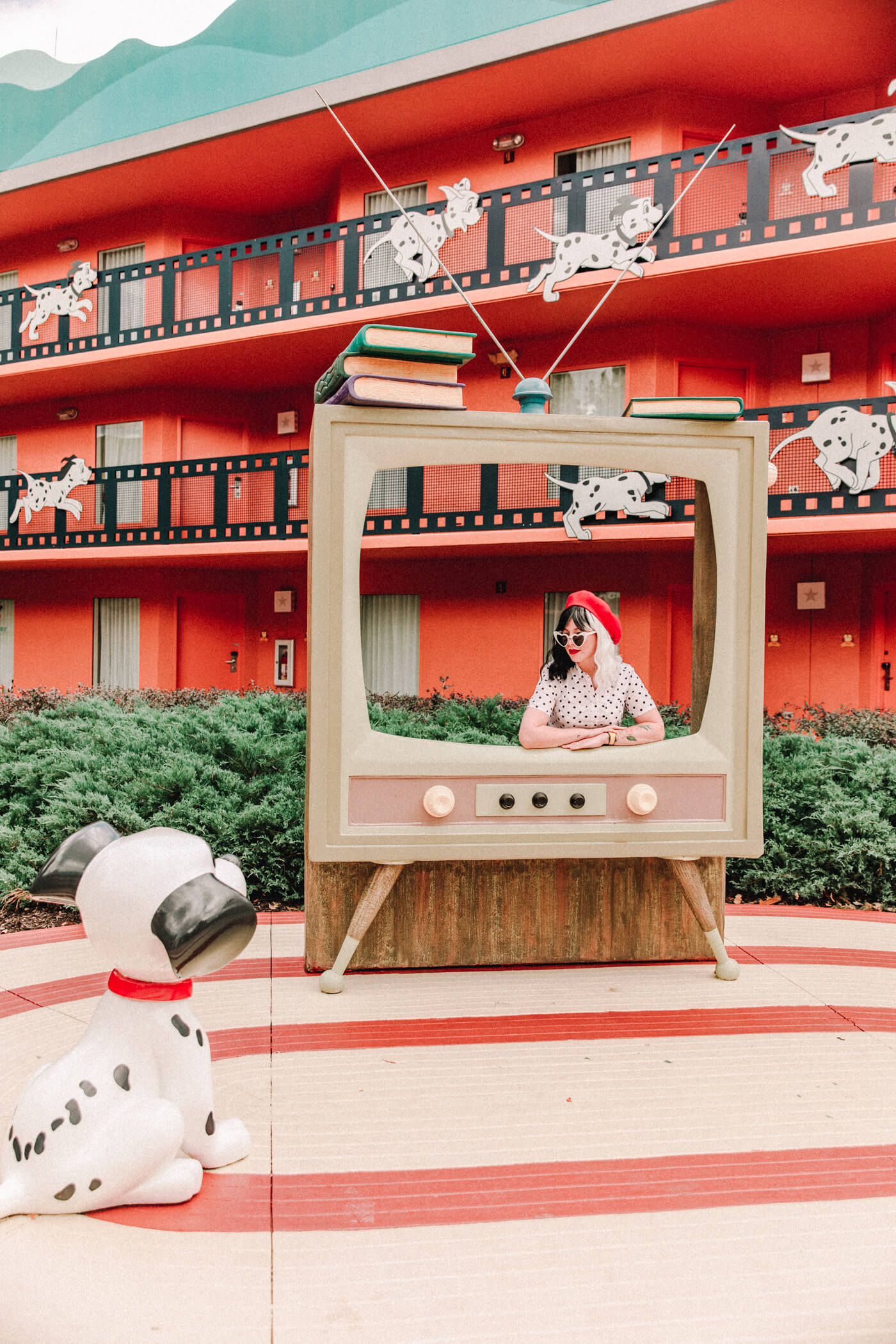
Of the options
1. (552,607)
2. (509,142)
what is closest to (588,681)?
(552,607)

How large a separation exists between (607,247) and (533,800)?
31.6 feet

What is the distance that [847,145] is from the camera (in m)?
9.91

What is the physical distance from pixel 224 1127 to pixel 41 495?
14636mm

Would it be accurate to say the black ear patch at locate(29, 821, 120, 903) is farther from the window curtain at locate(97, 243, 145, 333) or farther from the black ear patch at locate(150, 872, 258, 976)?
the window curtain at locate(97, 243, 145, 333)

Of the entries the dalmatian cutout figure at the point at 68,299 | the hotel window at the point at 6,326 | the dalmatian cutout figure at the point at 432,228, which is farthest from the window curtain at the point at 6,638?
the dalmatian cutout figure at the point at 432,228

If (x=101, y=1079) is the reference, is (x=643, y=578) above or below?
above

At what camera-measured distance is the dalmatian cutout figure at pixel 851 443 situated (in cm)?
1008

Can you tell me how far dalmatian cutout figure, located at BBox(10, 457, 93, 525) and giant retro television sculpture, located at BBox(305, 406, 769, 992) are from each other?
12.7m

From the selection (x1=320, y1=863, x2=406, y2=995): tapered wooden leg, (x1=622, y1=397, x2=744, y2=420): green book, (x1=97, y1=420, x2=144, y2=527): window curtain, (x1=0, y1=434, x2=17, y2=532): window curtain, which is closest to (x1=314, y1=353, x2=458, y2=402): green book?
(x1=622, y1=397, x2=744, y2=420): green book

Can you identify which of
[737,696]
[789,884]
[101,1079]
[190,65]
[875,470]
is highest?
[190,65]

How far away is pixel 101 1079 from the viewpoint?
1.99 metres

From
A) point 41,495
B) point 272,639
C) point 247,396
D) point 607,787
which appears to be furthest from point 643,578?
point 41,495

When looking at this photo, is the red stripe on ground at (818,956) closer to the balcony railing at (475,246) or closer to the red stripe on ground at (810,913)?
the red stripe on ground at (810,913)

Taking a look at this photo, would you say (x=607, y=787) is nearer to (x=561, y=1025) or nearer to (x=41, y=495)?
(x=561, y=1025)
